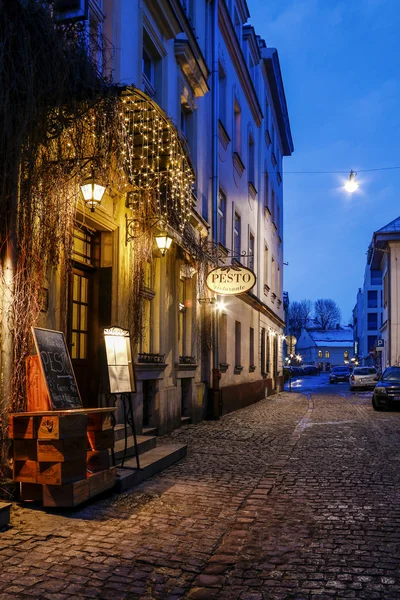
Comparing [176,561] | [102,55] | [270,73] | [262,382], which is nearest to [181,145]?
[102,55]

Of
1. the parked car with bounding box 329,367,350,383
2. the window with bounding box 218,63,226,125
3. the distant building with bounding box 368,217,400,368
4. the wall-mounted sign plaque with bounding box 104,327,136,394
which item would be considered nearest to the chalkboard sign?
the wall-mounted sign plaque with bounding box 104,327,136,394

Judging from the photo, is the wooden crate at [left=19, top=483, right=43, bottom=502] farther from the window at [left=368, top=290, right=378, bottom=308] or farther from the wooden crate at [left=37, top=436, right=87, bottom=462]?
the window at [left=368, top=290, right=378, bottom=308]

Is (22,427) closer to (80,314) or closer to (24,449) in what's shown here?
(24,449)

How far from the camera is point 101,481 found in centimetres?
637

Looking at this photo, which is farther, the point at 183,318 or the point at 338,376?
the point at 338,376

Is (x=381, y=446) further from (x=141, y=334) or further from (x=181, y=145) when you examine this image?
(x=181, y=145)

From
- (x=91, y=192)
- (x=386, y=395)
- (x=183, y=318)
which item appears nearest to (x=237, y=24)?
(x=183, y=318)

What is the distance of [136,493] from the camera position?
22.4 ft

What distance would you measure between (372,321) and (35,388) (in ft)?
265

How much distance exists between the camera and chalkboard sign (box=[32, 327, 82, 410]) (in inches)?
241

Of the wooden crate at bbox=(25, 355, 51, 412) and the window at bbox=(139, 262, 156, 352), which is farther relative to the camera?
the window at bbox=(139, 262, 156, 352)

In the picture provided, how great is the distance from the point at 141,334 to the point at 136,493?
13.6 ft

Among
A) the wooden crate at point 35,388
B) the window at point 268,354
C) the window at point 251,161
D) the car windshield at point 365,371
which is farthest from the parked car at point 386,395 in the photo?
the car windshield at point 365,371

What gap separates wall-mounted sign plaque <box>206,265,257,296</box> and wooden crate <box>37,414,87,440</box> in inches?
348
